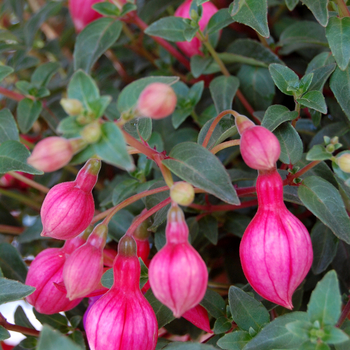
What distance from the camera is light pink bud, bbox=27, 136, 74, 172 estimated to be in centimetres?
30

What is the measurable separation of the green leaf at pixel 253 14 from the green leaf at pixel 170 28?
0.10 metres

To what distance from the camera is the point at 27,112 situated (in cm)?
64

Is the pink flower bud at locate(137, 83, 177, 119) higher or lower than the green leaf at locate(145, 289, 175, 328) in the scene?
higher

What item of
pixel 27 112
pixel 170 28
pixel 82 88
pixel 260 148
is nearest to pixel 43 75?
pixel 27 112

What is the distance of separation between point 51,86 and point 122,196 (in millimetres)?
386

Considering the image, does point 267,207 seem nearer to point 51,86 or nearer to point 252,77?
point 252,77

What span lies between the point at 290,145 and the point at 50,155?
0.26 m

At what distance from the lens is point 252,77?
2.03 ft

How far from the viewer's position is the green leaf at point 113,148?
0.31 metres

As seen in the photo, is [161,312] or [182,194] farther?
[161,312]

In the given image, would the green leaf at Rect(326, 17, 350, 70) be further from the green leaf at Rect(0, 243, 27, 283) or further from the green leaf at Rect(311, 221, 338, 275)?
the green leaf at Rect(0, 243, 27, 283)

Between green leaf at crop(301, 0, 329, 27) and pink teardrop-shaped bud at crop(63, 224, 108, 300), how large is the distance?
1.15ft

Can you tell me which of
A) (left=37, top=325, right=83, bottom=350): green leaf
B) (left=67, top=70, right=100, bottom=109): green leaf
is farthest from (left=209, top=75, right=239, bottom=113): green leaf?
(left=37, top=325, right=83, bottom=350): green leaf

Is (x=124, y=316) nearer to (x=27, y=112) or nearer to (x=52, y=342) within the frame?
(x=52, y=342)
